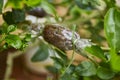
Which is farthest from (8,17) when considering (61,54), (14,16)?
(61,54)

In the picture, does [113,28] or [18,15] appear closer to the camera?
[113,28]

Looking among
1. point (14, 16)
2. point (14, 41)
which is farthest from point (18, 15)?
point (14, 41)

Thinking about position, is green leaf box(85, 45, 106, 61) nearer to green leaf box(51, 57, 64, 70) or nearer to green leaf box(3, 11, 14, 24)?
green leaf box(51, 57, 64, 70)

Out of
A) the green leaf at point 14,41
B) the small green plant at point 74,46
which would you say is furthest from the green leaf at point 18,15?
the green leaf at point 14,41

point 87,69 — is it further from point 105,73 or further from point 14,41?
point 14,41

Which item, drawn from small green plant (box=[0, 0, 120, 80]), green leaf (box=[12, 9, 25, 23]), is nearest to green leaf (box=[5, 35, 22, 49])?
small green plant (box=[0, 0, 120, 80])

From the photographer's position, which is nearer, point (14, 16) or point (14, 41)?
point (14, 41)

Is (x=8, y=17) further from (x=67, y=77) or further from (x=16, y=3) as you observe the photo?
(x=67, y=77)
